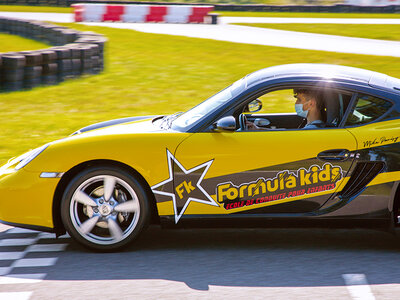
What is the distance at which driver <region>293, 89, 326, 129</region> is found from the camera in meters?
5.24

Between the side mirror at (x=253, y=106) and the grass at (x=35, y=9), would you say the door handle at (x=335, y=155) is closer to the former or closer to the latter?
the side mirror at (x=253, y=106)

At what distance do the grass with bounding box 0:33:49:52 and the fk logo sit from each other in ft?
51.9

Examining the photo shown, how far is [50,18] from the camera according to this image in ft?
96.2

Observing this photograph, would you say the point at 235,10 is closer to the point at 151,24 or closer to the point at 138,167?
the point at 151,24

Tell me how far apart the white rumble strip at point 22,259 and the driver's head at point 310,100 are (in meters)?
2.20

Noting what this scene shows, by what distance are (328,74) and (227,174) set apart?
1164 mm

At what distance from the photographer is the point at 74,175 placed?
5.12 m

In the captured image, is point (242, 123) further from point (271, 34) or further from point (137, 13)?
point (137, 13)

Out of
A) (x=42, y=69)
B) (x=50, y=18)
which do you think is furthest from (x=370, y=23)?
(x=42, y=69)

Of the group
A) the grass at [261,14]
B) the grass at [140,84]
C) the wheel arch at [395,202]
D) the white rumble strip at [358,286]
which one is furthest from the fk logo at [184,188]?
the grass at [261,14]

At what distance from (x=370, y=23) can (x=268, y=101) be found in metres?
17.2

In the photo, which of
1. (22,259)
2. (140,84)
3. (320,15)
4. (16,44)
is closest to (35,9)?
(320,15)

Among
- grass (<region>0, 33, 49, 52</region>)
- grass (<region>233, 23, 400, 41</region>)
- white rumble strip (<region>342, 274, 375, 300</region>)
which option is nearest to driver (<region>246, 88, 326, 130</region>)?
white rumble strip (<region>342, 274, 375, 300</region>)

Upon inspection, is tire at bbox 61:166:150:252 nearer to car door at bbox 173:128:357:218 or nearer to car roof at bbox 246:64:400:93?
car door at bbox 173:128:357:218
